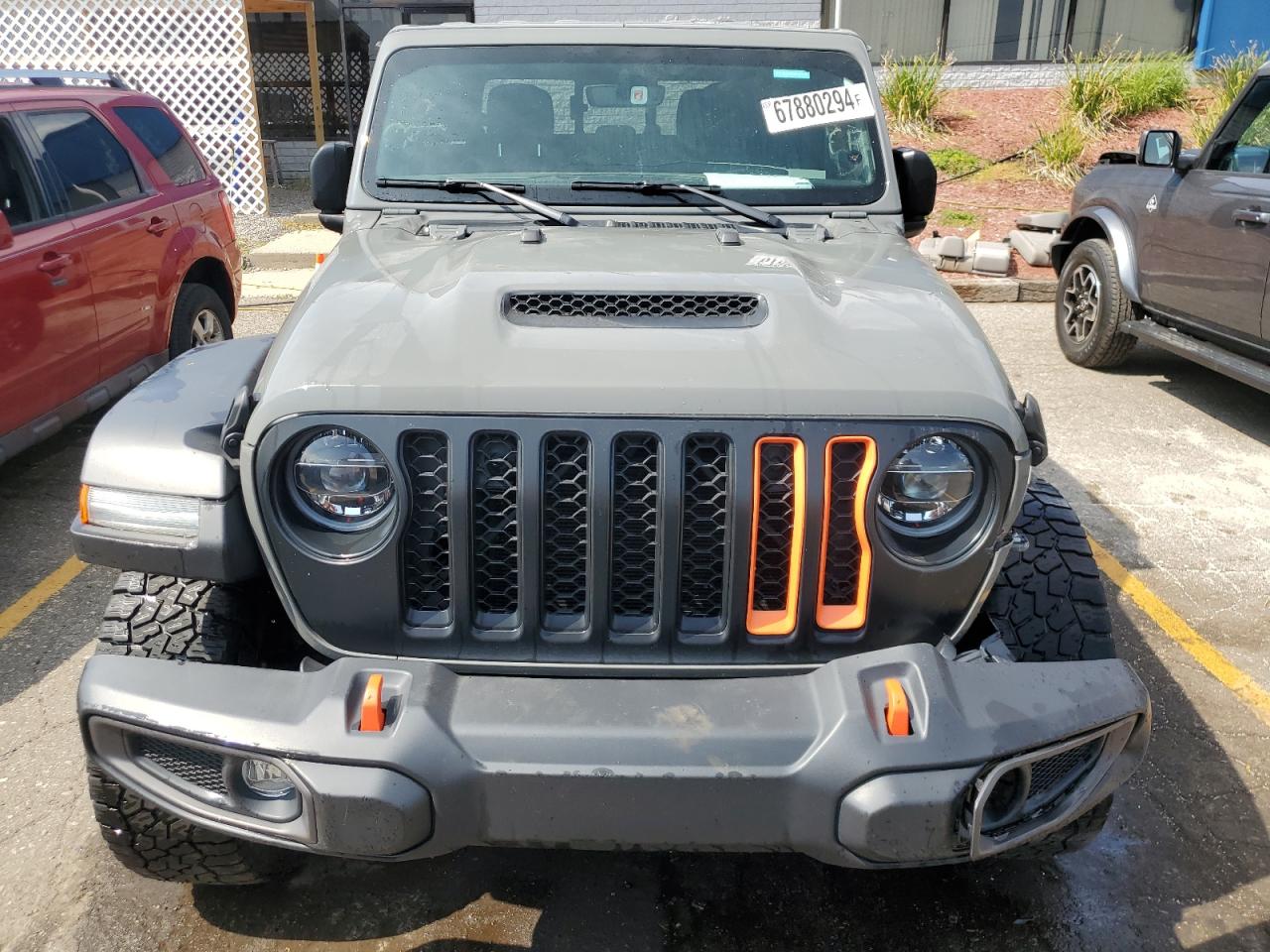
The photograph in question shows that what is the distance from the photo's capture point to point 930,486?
84.1 inches

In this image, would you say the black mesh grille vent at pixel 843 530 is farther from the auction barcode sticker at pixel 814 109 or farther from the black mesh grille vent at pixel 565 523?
the auction barcode sticker at pixel 814 109

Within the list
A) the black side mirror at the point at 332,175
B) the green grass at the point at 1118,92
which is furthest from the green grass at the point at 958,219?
the black side mirror at the point at 332,175

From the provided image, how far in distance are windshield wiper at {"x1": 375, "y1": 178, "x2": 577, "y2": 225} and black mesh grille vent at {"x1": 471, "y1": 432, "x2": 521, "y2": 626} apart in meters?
1.23

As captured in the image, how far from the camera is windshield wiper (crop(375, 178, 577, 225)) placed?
3.08 metres

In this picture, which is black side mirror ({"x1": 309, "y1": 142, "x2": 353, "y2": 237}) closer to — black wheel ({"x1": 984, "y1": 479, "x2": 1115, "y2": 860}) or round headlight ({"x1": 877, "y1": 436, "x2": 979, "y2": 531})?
round headlight ({"x1": 877, "y1": 436, "x2": 979, "y2": 531})

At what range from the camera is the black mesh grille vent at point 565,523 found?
2.06 meters

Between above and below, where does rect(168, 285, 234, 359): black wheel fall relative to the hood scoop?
below

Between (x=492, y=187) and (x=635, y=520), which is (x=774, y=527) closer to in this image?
(x=635, y=520)

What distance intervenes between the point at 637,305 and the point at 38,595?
312 centimetres

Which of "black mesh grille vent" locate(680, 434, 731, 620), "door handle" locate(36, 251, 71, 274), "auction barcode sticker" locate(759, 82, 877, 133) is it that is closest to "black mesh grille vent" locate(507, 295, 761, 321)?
"black mesh grille vent" locate(680, 434, 731, 620)

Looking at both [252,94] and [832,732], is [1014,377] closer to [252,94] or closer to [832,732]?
[832,732]

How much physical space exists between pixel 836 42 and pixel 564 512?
7.37 ft

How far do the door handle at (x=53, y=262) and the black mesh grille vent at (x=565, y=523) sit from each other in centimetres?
364

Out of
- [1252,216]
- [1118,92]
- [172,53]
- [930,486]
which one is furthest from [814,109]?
[172,53]
